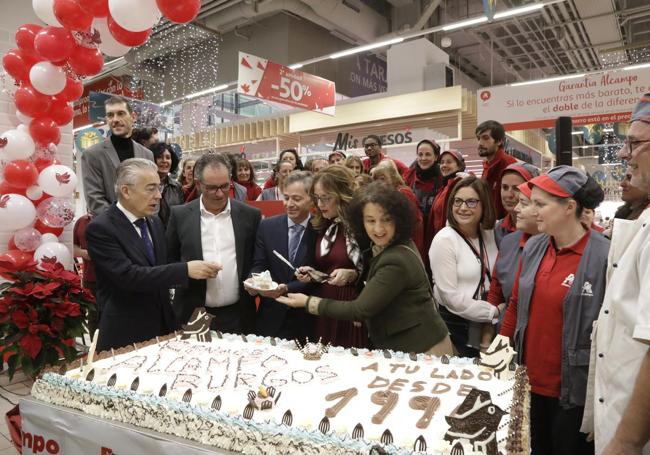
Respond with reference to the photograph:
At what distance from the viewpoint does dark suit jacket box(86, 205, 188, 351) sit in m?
2.48

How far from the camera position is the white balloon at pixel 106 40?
399 centimetres

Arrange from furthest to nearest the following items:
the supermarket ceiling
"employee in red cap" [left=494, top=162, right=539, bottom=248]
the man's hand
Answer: the supermarket ceiling < "employee in red cap" [left=494, top=162, right=539, bottom=248] < the man's hand

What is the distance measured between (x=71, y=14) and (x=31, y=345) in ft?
7.95

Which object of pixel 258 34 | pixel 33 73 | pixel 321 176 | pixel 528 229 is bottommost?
pixel 528 229

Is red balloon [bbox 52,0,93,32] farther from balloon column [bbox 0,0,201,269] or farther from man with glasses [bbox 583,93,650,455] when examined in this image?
man with glasses [bbox 583,93,650,455]

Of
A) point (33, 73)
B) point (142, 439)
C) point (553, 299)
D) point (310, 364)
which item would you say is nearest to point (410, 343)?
point (310, 364)

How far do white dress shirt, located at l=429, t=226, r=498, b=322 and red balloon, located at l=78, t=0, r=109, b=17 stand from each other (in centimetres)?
319

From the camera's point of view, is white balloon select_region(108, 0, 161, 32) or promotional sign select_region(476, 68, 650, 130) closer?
white balloon select_region(108, 0, 161, 32)

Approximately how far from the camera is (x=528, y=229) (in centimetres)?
263

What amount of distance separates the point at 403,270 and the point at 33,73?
11.5 feet

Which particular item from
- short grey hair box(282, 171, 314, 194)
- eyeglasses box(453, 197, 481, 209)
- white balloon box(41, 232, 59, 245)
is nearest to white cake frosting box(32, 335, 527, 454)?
short grey hair box(282, 171, 314, 194)

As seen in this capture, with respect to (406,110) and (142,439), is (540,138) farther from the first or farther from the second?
(142,439)

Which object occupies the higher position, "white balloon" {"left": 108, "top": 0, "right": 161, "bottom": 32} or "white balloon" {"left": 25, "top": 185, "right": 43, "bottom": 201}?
"white balloon" {"left": 108, "top": 0, "right": 161, "bottom": 32}

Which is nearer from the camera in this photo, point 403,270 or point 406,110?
point 403,270
